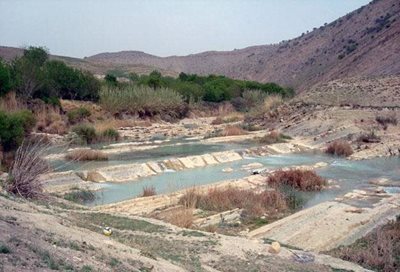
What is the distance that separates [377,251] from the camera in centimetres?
1052

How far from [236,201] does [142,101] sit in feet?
92.0

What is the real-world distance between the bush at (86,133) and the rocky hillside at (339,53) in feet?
109

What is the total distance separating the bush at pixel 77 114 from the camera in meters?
35.2

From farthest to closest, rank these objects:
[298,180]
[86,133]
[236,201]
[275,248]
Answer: [86,133]
[298,180]
[236,201]
[275,248]

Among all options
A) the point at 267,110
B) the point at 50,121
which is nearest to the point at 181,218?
the point at 50,121

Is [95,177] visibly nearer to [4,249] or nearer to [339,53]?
[4,249]

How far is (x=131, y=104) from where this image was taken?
41875 mm

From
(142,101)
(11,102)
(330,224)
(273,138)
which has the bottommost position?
(330,224)

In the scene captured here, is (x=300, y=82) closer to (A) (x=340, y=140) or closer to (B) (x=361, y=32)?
(B) (x=361, y=32)

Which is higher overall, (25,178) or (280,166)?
(25,178)

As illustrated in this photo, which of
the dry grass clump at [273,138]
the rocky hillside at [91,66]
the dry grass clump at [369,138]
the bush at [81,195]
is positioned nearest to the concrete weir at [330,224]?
the bush at [81,195]

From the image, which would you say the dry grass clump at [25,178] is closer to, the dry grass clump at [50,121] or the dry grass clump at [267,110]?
the dry grass clump at [50,121]

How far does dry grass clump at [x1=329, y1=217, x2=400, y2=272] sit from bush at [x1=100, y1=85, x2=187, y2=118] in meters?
30.9

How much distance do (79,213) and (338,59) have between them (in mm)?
67873
